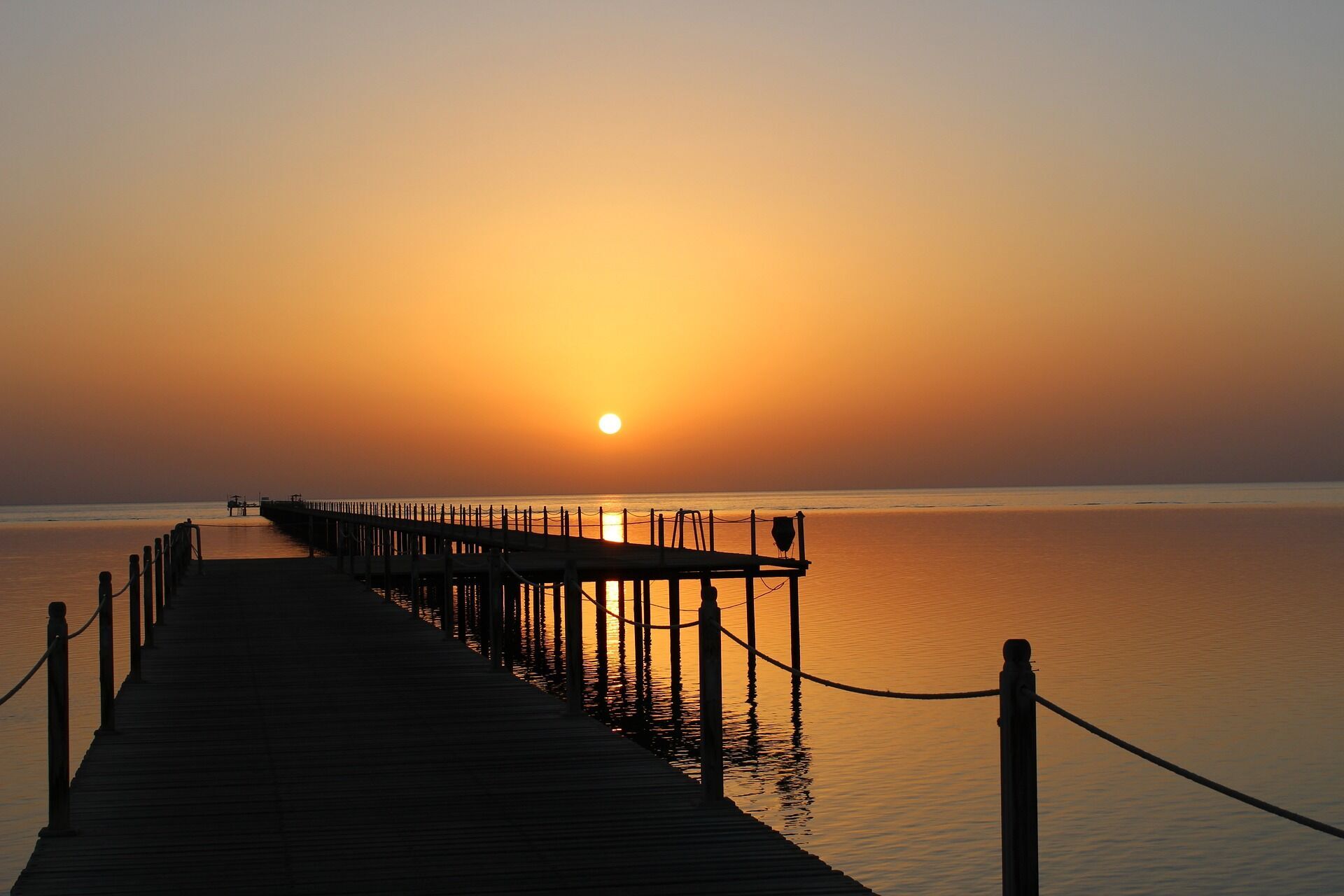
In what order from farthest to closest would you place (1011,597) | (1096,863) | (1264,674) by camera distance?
(1011,597), (1264,674), (1096,863)

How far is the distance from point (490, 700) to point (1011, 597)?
4011 cm

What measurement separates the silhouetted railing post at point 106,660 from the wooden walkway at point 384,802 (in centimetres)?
31

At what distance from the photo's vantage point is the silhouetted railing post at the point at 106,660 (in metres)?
12.4

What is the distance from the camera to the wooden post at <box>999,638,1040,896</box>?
6438mm

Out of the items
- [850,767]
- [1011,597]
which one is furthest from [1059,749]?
[1011,597]

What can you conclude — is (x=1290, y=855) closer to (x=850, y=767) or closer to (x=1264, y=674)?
(x=850, y=767)

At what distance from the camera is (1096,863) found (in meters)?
16.1

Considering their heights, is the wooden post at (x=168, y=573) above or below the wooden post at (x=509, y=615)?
above

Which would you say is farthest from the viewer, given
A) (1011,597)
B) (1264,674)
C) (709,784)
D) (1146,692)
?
(1011,597)

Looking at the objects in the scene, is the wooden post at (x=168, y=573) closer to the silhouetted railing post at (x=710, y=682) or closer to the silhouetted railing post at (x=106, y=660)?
the silhouetted railing post at (x=106, y=660)

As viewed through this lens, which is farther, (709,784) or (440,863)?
(709,784)

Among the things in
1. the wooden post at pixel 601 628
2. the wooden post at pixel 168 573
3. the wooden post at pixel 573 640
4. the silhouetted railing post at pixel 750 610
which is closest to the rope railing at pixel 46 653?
the wooden post at pixel 573 640

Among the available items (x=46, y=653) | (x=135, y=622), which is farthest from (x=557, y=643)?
(x=46, y=653)

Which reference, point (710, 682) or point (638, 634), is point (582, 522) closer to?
point (638, 634)
